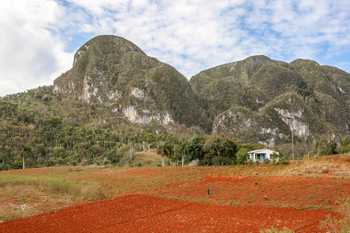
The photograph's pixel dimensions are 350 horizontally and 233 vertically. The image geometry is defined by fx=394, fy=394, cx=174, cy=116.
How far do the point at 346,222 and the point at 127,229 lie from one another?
745 cm

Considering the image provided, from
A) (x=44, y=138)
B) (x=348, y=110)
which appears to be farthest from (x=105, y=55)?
(x=348, y=110)

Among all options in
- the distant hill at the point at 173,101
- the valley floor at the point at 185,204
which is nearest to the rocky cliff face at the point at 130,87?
the distant hill at the point at 173,101

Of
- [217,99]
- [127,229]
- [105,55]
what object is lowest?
[127,229]

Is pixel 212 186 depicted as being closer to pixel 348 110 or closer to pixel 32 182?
pixel 32 182

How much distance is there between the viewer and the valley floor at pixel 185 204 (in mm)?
12773

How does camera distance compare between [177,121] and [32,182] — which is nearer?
[32,182]

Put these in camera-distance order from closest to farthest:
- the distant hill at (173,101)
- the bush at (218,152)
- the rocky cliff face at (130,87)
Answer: the bush at (218,152)
the distant hill at (173,101)
the rocky cliff face at (130,87)

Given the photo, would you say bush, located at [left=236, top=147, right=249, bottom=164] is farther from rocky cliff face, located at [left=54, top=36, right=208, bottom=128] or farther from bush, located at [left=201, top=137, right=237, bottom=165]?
rocky cliff face, located at [left=54, top=36, right=208, bottom=128]

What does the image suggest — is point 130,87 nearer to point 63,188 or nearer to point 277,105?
point 277,105

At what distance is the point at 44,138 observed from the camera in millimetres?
66688

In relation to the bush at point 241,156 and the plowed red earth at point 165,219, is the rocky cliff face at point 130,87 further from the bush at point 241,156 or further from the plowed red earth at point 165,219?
the plowed red earth at point 165,219

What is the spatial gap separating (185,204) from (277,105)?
122886 mm

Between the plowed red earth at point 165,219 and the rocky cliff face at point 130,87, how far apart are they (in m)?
112

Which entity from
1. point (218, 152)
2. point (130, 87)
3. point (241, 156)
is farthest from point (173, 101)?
point (241, 156)
